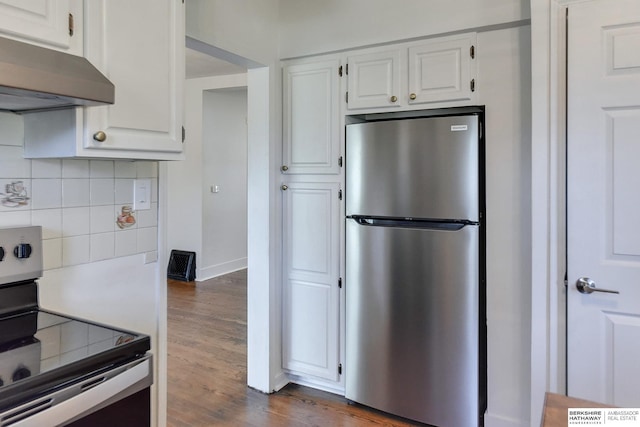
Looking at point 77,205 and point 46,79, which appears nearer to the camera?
point 46,79

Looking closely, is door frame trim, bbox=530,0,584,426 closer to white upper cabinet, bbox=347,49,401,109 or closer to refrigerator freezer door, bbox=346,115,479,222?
refrigerator freezer door, bbox=346,115,479,222

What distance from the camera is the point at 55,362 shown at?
107 centimetres

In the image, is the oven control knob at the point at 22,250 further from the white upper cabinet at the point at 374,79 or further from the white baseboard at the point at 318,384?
the white baseboard at the point at 318,384

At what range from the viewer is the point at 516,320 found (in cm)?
214

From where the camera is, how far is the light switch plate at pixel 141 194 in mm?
1782

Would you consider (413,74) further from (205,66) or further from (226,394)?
(205,66)

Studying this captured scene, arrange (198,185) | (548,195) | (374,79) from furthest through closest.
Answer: (198,185) → (374,79) → (548,195)

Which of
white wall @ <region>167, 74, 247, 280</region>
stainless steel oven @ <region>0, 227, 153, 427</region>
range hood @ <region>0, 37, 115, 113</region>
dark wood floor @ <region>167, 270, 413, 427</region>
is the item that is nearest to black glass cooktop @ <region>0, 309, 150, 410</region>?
stainless steel oven @ <region>0, 227, 153, 427</region>

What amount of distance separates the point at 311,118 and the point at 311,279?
0.99m

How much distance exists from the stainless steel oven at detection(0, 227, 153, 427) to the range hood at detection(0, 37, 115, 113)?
1.47ft

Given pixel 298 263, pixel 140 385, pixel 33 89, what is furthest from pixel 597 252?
pixel 33 89

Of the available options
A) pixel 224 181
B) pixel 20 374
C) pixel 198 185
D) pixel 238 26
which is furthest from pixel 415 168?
pixel 224 181

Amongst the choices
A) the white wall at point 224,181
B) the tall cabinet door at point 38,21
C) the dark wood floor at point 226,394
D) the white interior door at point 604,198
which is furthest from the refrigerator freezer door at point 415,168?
the white wall at point 224,181

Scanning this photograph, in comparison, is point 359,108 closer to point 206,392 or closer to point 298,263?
point 298,263
